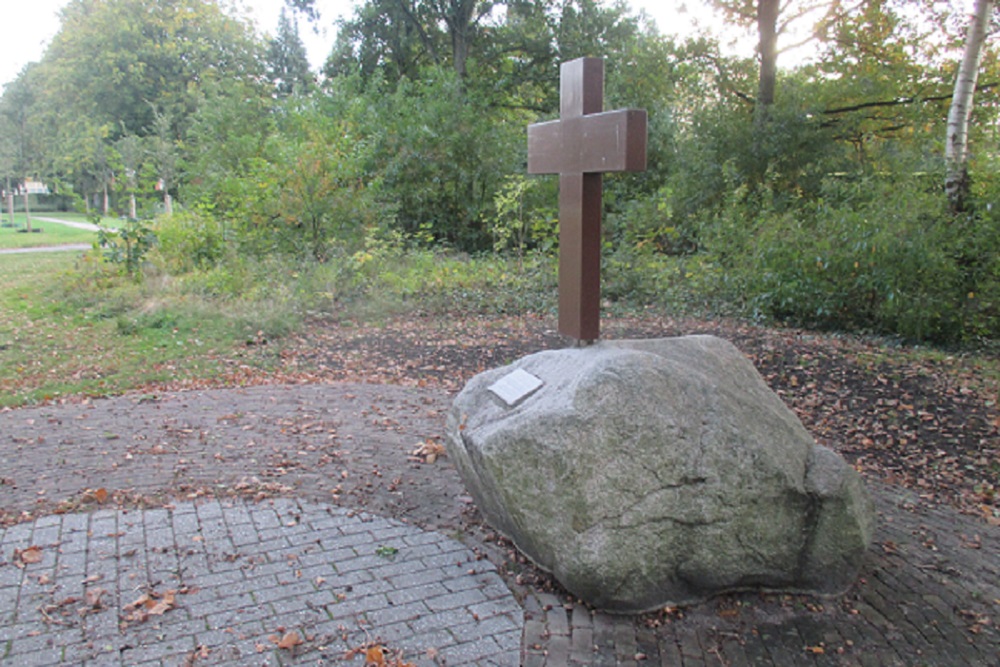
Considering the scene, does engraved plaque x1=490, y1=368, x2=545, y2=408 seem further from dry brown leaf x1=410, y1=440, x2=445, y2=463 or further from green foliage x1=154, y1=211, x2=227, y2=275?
green foliage x1=154, y1=211, x2=227, y2=275

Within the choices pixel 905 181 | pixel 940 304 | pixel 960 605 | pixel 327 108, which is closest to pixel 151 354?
pixel 960 605

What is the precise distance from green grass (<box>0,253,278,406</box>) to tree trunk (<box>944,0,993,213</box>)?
8.62 metres

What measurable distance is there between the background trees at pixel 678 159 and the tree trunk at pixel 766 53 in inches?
2.4

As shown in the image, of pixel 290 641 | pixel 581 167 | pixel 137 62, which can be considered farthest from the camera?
pixel 137 62

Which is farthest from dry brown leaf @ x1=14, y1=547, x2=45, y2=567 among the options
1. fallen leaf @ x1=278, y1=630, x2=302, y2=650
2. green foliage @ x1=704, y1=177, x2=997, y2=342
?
green foliage @ x1=704, y1=177, x2=997, y2=342

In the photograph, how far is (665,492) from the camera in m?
3.46

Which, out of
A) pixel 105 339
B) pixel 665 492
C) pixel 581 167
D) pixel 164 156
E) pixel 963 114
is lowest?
pixel 105 339

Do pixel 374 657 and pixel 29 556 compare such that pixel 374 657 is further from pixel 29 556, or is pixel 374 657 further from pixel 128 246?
pixel 128 246

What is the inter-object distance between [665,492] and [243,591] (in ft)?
6.68

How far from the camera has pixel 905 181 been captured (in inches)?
419

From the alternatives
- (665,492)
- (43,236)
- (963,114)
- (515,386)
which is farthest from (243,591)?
(43,236)

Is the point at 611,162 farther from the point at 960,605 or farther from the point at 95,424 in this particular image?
the point at 95,424

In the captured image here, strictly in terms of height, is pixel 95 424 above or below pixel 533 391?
below

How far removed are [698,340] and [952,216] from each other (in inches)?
252
